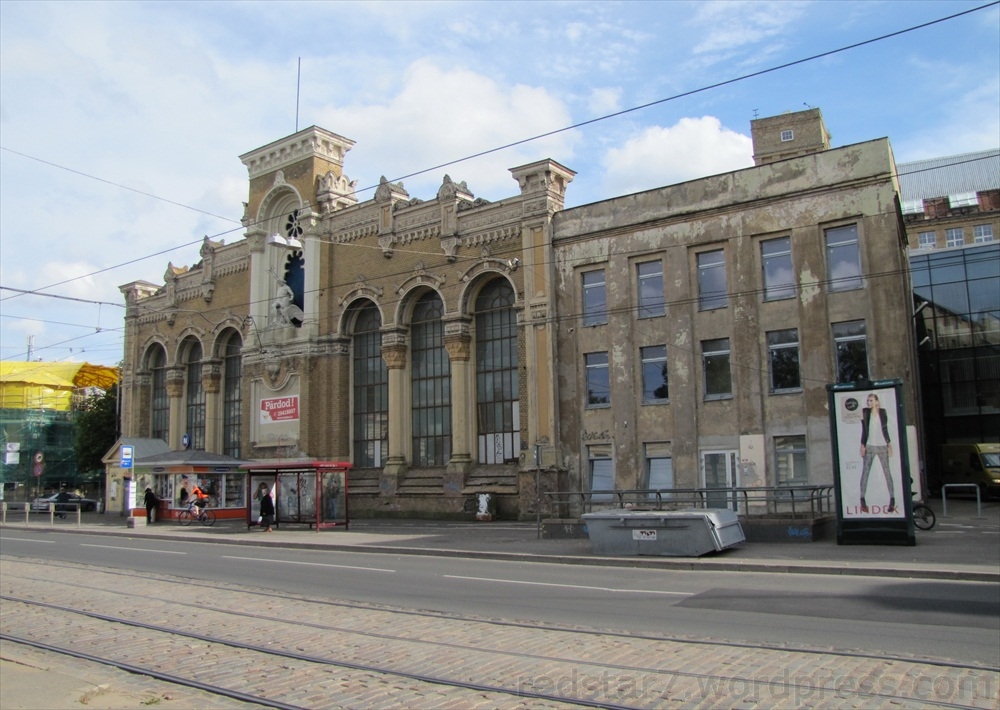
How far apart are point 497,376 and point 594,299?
16.4ft

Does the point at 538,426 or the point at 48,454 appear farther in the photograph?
the point at 48,454

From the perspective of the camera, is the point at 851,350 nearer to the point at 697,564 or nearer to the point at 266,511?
the point at 697,564

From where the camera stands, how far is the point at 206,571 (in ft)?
55.2

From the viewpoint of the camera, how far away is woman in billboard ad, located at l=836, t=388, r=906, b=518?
651 inches

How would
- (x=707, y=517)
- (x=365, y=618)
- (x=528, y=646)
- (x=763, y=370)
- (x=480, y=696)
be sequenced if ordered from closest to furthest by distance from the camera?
(x=480, y=696) < (x=528, y=646) < (x=365, y=618) < (x=707, y=517) < (x=763, y=370)

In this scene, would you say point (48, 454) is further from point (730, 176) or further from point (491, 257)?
point (730, 176)

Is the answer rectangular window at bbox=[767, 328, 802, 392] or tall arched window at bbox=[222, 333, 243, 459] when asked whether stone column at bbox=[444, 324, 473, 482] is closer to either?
rectangular window at bbox=[767, 328, 802, 392]

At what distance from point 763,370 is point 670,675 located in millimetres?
18713

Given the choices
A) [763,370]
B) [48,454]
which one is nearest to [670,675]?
[763,370]

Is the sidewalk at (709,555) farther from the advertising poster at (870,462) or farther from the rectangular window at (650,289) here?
the rectangular window at (650,289)

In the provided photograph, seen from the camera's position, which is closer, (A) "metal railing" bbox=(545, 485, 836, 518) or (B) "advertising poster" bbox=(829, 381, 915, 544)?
(B) "advertising poster" bbox=(829, 381, 915, 544)

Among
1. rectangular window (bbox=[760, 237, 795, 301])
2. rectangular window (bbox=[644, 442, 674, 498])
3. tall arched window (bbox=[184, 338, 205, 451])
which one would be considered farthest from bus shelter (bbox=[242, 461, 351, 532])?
tall arched window (bbox=[184, 338, 205, 451])

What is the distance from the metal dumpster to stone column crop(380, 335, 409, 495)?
55.3 ft

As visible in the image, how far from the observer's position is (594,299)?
28.7 meters
